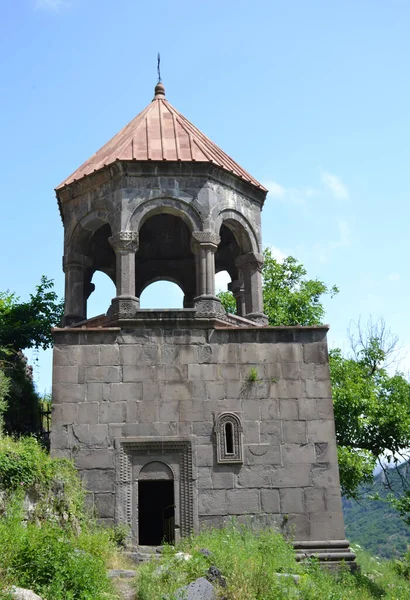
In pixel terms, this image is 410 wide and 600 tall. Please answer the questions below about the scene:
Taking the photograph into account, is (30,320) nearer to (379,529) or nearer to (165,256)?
(165,256)

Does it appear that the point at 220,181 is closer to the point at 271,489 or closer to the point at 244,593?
the point at 271,489

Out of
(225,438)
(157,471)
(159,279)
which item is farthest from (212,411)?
(159,279)

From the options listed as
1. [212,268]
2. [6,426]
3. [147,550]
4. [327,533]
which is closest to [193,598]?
[147,550]

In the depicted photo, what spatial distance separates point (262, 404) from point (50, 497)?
343cm

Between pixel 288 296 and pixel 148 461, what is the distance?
10680mm

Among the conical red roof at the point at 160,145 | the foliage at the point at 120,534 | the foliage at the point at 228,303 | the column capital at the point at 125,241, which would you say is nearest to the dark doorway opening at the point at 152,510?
the foliage at the point at 120,534

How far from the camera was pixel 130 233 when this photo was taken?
1162 centimetres

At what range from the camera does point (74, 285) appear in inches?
494

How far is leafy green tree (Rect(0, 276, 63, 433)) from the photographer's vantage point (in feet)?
44.6

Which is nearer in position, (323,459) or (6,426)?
(323,459)

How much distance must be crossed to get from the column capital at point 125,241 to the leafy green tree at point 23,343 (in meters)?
3.20

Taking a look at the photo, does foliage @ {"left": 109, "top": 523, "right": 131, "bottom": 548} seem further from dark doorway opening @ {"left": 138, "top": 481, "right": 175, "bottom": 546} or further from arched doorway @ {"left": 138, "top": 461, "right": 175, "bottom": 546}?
dark doorway opening @ {"left": 138, "top": 481, "right": 175, "bottom": 546}

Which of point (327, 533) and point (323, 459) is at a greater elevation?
point (323, 459)

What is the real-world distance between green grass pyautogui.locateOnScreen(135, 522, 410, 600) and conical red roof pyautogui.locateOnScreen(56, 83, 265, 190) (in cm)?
598
